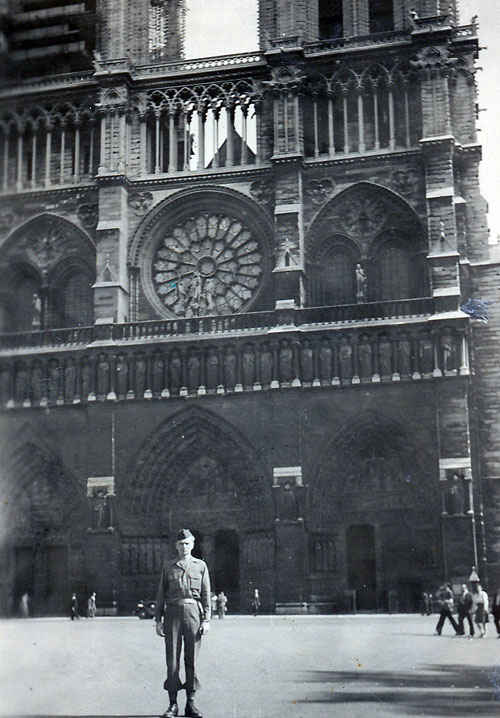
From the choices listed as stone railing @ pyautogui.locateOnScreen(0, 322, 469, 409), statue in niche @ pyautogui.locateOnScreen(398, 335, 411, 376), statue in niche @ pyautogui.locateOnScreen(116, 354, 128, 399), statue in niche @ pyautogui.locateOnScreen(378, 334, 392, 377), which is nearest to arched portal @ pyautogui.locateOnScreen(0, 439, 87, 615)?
stone railing @ pyautogui.locateOnScreen(0, 322, 469, 409)

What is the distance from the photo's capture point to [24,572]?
35.3 metres

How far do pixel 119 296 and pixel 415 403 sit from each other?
1058cm

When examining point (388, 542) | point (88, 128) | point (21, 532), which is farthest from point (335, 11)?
point (21, 532)

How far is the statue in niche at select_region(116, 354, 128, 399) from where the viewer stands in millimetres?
35250

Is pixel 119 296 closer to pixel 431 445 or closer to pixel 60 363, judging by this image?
pixel 60 363

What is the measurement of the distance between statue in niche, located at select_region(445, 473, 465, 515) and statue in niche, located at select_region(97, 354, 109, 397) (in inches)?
450

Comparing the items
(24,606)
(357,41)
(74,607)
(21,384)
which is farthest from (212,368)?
(357,41)

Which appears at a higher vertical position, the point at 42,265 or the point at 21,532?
the point at 42,265

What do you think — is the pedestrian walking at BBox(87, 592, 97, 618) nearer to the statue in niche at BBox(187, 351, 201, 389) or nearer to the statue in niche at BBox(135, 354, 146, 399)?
the statue in niche at BBox(135, 354, 146, 399)

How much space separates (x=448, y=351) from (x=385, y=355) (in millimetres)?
1965

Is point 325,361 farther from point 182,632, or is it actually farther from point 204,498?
point 182,632

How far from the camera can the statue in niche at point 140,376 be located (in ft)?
116

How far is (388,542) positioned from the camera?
3372cm

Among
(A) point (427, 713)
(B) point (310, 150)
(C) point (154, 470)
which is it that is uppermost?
(B) point (310, 150)
